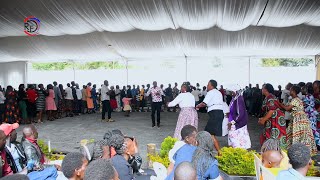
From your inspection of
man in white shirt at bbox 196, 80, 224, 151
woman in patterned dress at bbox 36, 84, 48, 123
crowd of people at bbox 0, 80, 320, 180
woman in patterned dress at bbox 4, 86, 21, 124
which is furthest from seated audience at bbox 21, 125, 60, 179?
woman in patterned dress at bbox 36, 84, 48, 123

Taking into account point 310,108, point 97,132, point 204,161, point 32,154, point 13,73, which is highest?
point 13,73

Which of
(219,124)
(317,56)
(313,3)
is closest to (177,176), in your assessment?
(219,124)

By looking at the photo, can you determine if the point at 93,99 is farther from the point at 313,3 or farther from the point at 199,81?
the point at 313,3

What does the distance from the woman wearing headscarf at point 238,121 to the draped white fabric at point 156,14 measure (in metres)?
4.74

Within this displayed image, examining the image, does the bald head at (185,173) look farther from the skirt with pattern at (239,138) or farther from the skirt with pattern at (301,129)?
the skirt with pattern at (301,129)

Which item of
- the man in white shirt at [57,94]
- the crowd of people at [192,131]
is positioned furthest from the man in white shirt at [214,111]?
the man in white shirt at [57,94]

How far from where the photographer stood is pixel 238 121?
6164 mm

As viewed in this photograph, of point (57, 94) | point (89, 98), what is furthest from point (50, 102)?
point (89, 98)

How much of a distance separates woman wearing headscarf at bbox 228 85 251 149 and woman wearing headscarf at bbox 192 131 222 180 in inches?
127

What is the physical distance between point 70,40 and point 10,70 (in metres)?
6.91

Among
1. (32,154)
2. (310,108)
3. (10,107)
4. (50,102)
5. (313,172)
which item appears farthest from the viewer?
(50,102)

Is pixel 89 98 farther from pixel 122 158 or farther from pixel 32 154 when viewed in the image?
pixel 122 158

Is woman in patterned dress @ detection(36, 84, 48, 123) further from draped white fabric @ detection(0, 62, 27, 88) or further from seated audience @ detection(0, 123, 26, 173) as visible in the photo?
draped white fabric @ detection(0, 62, 27, 88)

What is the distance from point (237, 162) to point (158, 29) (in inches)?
380
